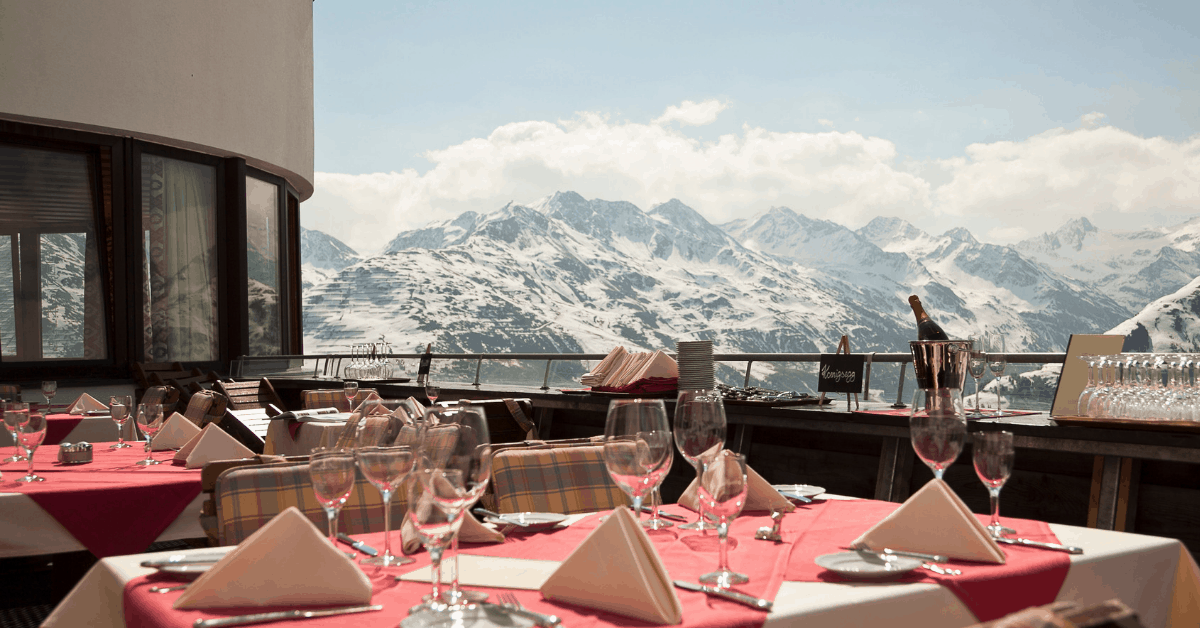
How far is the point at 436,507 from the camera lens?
0.99 m

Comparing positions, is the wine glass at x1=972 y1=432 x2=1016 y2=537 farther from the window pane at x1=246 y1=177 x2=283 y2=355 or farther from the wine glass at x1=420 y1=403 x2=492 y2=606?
the window pane at x1=246 y1=177 x2=283 y2=355

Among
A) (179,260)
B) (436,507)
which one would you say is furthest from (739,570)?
(179,260)

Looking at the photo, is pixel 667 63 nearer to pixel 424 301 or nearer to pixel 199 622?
pixel 424 301

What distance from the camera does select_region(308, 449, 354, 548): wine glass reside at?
1.24m

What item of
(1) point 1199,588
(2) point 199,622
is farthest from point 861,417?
(2) point 199,622

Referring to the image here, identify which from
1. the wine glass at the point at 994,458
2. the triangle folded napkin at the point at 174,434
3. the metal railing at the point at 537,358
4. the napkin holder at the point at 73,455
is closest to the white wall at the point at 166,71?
the metal railing at the point at 537,358

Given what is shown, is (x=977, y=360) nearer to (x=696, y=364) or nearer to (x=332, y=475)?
(x=696, y=364)

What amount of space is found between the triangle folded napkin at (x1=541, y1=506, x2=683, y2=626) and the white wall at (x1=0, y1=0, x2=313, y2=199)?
785 centimetres

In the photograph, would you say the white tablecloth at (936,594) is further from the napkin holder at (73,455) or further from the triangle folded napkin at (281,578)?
the napkin holder at (73,455)

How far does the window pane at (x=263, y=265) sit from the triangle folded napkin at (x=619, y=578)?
8837mm

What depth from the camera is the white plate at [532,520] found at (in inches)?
60.3

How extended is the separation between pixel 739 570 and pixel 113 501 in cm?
198

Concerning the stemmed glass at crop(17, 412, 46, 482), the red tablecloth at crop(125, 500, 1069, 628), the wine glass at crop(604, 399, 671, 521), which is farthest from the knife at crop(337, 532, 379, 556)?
the stemmed glass at crop(17, 412, 46, 482)

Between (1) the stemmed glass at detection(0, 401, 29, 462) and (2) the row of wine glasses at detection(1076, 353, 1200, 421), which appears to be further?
(1) the stemmed glass at detection(0, 401, 29, 462)
